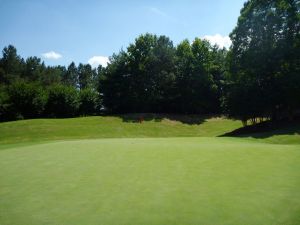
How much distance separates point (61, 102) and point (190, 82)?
19976mm

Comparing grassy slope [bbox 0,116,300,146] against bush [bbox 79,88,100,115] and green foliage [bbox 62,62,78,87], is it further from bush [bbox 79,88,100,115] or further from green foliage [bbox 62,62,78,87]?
green foliage [bbox 62,62,78,87]

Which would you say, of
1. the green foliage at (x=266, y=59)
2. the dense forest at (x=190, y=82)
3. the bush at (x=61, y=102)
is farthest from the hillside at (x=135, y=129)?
the bush at (x=61, y=102)

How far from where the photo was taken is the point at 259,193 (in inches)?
324

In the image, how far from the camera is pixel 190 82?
5738 cm

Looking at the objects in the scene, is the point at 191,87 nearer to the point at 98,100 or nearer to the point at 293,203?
the point at 98,100

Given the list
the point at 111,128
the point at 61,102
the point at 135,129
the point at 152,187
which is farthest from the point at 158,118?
the point at 152,187

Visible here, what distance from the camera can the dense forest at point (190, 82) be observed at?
36938mm

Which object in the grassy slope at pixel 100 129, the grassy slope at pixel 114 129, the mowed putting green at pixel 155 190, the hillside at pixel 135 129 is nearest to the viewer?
the mowed putting green at pixel 155 190

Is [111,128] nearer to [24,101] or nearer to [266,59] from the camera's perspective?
[24,101]

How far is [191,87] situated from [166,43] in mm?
9991

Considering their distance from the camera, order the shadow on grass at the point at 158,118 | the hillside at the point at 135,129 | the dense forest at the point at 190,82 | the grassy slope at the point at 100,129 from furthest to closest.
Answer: the shadow on grass at the point at 158,118
the dense forest at the point at 190,82
the grassy slope at the point at 100,129
the hillside at the point at 135,129

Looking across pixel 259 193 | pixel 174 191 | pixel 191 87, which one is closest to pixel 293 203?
pixel 259 193

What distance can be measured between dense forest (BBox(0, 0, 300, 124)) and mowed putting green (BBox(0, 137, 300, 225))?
24.6 metres

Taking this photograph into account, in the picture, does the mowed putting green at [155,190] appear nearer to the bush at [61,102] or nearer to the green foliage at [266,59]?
the green foliage at [266,59]
